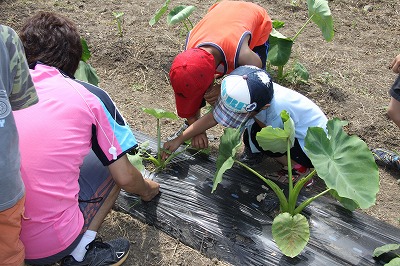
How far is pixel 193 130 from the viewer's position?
8.52ft

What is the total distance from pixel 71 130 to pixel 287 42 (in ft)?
6.54

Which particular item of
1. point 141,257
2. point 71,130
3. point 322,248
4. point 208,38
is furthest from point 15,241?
point 208,38

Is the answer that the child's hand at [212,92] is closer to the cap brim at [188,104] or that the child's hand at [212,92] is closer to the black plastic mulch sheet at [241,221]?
the cap brim at [188,104]

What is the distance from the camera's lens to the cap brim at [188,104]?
2584 millimetres

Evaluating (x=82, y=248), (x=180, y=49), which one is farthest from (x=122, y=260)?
(x=180, y=49)

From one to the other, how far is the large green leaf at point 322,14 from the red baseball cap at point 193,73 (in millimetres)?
1255

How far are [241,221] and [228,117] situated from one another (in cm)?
52

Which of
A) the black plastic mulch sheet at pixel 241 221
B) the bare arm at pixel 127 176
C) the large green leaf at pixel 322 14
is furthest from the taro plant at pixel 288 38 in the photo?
the bare arm at pixel 127 176

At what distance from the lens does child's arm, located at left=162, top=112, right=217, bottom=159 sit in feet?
8.38

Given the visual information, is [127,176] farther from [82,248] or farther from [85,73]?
[85,73]

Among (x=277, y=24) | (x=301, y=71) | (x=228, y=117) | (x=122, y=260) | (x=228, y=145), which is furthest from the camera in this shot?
(x=277, y=24)

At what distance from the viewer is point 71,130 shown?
182cm

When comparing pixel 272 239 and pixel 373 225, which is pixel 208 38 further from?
pixel 373 225

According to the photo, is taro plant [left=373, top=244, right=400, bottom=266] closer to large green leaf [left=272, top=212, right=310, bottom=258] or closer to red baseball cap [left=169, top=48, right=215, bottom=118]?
large green leaf [left=272, top=212, right=310, bottom=258]
